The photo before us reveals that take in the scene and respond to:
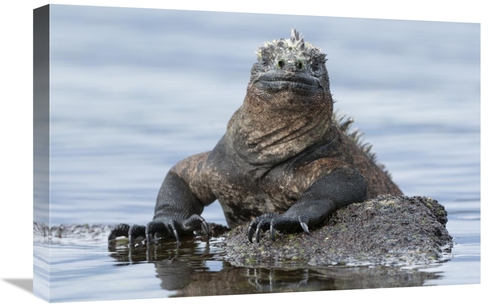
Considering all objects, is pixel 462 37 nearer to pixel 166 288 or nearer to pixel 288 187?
pixel 288 187

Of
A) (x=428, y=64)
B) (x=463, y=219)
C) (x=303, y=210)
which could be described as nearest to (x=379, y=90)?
(x=428, y=64)

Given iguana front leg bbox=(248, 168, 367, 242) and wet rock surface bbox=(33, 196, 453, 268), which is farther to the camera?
iguana front leg bbox=(248, 168, 367, 242)

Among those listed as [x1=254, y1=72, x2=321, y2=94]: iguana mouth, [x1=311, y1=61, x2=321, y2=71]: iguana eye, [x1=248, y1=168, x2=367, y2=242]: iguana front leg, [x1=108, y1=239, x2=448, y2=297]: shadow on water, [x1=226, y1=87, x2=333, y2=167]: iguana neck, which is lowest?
[x1=108, y1=239, x2=448, y2=297]: shadow on water

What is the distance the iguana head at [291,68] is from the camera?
383 inches

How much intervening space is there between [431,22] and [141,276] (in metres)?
4.56

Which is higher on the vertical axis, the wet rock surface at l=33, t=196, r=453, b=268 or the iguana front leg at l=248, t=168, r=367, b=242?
the iguana front leg at l=248, t=168, r=367, b=242

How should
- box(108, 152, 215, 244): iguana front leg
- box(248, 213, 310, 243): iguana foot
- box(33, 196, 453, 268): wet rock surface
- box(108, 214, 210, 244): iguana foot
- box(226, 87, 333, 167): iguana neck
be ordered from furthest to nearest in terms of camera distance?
1. box(108, 152, 215, 244): iguana front leg
2. box(108, 214, 210, 244): iguana foot
3. box(226, 87, 333, 167): iguana neck
4. box(248, 213, 310, 243): iguana foot
5. box(33, 196, 453, 268): wet rock surface

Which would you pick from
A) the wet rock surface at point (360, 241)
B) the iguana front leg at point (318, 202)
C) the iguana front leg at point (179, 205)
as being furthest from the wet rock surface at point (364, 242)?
the iguana front leg at point (179, 205)

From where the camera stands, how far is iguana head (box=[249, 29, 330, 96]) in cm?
973

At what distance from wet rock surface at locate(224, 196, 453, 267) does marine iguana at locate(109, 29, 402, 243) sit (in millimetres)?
142

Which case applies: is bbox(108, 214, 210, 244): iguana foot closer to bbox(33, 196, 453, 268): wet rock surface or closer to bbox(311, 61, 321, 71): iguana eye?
bbox(33, 196, 453, 268): wet rock surface

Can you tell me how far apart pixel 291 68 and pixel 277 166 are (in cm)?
131

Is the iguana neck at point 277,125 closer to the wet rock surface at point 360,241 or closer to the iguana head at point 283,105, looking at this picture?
the iguana head at point 283,105

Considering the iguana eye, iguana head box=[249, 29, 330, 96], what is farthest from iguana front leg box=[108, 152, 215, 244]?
the iguana eye
